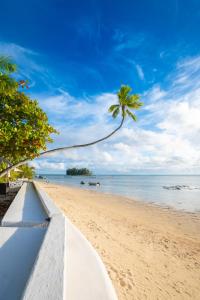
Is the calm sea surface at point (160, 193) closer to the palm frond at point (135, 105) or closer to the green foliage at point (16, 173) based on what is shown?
the palm frond at point (135, 105)

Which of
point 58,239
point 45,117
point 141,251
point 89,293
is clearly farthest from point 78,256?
point 45,117

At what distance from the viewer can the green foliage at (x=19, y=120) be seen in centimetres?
616

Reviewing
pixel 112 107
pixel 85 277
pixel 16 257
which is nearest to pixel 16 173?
pixel 112 107

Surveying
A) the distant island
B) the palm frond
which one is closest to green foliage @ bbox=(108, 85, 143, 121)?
the palm frond

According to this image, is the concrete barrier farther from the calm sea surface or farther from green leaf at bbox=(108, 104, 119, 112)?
the calm sea surface

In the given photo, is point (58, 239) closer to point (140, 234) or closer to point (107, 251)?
point (107, 251)

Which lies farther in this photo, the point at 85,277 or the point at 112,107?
the point at 112,107

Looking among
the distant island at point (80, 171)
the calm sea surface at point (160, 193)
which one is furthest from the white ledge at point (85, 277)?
the distant island at point (80, 171)

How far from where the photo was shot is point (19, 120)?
6930mm

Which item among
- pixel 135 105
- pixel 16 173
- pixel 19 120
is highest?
pixel 135 105

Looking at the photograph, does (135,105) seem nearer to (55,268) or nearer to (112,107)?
(112,107)

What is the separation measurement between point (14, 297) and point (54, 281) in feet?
1.83

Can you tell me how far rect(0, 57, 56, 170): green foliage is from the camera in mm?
6164

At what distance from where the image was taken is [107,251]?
5535 millimetres
